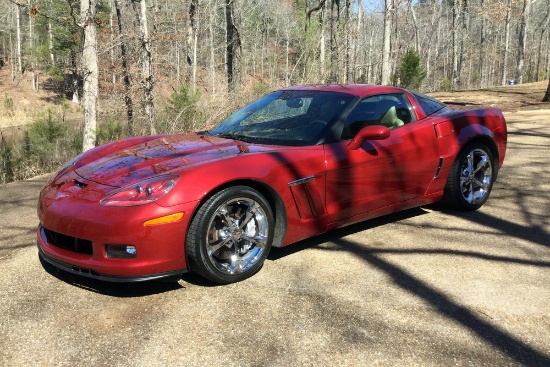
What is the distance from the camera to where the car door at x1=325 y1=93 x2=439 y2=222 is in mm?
3865

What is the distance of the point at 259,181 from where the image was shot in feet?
11.2

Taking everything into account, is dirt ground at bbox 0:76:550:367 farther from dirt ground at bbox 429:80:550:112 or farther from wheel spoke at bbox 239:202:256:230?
dirt ground at bbox 429:80:550:112

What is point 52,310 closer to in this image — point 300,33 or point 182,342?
point 182,342

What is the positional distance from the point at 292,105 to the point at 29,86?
47.5m

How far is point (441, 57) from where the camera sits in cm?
7988

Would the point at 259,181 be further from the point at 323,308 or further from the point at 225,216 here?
the point at 323,308

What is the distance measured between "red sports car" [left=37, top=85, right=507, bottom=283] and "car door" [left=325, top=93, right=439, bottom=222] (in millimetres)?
10

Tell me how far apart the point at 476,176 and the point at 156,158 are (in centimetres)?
331

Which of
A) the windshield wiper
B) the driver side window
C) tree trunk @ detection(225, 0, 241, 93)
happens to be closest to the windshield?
the windshield wiper

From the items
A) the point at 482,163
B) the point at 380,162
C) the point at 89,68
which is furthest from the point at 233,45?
the point at 380,162

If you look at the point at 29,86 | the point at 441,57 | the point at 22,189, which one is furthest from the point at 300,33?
the point at 441,57

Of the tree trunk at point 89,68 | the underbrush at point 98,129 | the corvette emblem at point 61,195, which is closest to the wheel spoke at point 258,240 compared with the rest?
the corvette emblem at point 61,195

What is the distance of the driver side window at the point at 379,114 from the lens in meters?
Answer: 4.13

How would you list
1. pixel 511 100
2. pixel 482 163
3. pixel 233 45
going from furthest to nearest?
pixel 233 45
pixel 511 100
pixel 482 163
